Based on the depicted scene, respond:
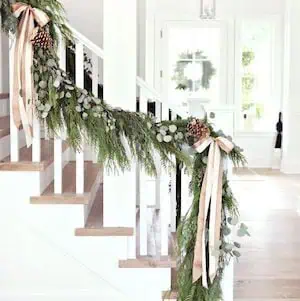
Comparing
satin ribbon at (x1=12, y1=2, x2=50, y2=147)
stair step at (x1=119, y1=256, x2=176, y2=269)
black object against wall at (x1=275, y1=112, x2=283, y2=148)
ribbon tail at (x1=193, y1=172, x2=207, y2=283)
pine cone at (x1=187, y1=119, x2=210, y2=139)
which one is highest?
satin ribbon at (x1=12, y1=2, x2=50, y2=147)

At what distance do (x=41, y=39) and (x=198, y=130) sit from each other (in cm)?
90

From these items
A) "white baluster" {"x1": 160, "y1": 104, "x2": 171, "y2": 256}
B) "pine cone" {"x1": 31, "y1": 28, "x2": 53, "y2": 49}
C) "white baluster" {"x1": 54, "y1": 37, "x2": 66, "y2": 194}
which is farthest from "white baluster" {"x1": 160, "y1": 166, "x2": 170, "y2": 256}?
"pine cone" {"x1": 31, "y1": 28, "x2": 53, "y2": 49}

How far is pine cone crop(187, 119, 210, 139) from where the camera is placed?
9.48ft

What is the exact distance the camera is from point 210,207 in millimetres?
2877

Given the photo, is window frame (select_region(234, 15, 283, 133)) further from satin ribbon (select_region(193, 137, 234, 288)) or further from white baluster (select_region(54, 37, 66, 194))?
satin ribbon (select_region(193, 137, 234, 288))

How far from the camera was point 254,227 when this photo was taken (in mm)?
5309

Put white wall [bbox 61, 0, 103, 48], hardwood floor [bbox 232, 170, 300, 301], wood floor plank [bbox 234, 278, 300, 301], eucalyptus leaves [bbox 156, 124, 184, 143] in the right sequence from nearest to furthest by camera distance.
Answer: eucalyptus leaves [bbox 156, 124, 184, 143]
wood floor plank [bbox 234, 278, 300, 301]
hardwood floor [bbox 232, 170, 300, 301]
white wall [bbox 61, 0, 103, 48]

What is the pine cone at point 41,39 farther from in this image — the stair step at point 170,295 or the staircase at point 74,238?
the stair step at point 170,295

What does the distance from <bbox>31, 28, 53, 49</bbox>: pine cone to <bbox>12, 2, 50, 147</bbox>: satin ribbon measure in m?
0.02

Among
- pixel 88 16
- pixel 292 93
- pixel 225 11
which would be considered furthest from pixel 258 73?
pixel 88 16

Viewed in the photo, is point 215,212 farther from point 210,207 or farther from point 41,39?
point 41,39

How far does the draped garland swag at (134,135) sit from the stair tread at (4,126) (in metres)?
0.48

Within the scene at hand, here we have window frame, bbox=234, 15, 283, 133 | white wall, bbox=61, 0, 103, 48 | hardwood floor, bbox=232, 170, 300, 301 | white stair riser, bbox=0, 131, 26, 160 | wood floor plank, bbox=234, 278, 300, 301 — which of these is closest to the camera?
white stair riser, bbox=0, 131, 26, 160

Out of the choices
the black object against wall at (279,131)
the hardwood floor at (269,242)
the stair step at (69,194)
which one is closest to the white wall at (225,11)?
the black object against wall at (279,131)
